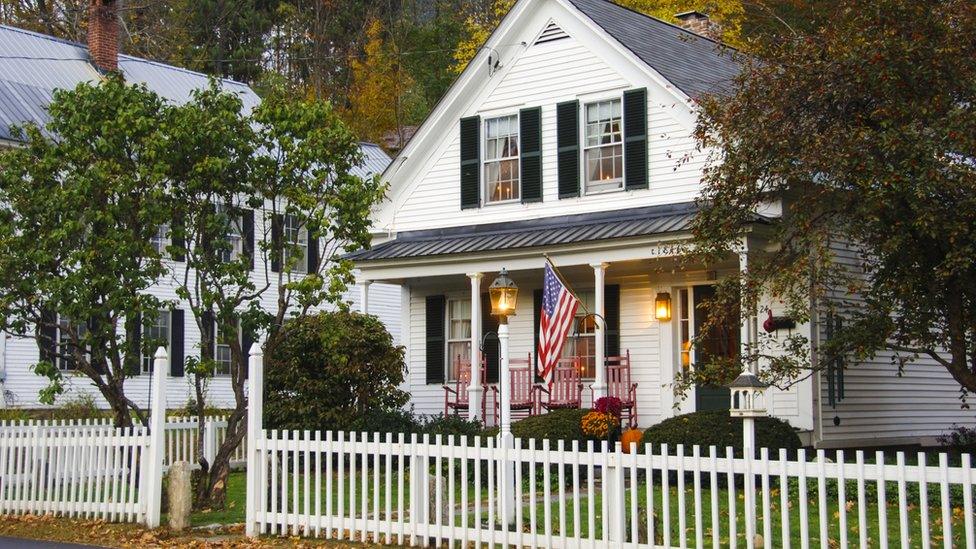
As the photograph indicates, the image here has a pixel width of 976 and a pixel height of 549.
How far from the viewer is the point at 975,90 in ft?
43.5

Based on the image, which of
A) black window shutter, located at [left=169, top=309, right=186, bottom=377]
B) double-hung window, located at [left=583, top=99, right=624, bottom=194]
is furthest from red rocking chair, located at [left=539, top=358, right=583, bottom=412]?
black window shutter, located at [left=169, top=309, right=186, bottom=377]

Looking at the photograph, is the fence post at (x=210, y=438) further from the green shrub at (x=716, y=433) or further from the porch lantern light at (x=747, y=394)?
the porch lantern light at (x=747, y=394)

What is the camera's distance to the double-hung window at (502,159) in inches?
865

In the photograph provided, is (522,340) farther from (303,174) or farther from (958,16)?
(958,16)

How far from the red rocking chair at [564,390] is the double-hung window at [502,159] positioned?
332 cm

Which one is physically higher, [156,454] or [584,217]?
[584,217]

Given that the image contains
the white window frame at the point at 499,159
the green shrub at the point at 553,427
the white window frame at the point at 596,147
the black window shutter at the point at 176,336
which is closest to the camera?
the green shrub at the point at 553,427

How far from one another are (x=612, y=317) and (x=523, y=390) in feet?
6.36

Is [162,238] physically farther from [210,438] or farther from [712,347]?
[712,347]

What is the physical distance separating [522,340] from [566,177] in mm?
3014

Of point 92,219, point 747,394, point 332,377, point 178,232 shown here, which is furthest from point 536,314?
point 747,394

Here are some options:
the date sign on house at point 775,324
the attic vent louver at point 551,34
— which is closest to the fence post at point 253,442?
the date sign on house at point 775,324

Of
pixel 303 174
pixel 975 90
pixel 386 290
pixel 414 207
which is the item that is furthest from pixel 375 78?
pixel 975 90

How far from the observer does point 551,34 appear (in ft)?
71.4
